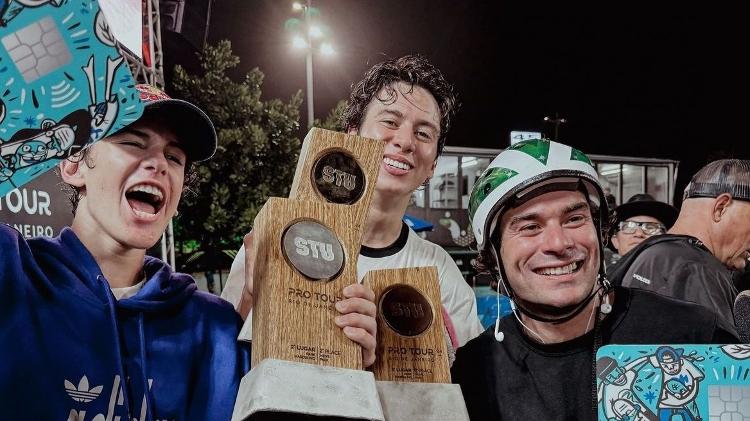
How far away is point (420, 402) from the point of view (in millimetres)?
1656

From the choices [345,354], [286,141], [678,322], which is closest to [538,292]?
[678,322]

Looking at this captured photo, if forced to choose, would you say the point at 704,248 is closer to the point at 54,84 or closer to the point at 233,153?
the point at 54,84

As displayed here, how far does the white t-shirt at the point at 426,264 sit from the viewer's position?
9.17 feet

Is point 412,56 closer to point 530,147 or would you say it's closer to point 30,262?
point 530,147

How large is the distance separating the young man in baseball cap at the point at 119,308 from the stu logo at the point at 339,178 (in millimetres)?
611

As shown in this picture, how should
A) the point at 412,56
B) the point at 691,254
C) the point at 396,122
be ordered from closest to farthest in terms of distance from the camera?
the point at 396,122 → the point at 412,56 → the point at 691,254

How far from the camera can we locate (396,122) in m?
2.83

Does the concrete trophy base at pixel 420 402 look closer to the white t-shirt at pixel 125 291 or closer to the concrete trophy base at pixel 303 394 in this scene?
the concrete trophy base at pixel 303 394

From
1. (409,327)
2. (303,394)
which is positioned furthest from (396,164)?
(303,394)

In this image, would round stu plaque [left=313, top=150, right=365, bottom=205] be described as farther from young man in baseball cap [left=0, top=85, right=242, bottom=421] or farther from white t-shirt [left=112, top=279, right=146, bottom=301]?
white t-shirt [left=112, top=279, right=146, bottom=301]

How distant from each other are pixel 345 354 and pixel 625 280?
10.3 ft

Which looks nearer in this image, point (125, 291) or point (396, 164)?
point (125, 291)

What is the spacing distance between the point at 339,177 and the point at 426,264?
1418 mm

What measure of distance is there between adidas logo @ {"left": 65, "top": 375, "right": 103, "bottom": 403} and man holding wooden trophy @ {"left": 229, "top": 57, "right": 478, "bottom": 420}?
0.49 m
